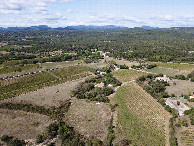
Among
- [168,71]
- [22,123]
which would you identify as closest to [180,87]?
[168,71]

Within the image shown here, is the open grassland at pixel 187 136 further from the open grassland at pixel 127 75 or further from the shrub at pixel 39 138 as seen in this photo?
the open grassland at pixel 127 75

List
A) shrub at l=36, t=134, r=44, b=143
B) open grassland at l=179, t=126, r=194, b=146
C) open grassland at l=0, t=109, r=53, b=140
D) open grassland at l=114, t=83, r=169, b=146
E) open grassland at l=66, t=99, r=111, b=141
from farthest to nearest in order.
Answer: open grassland at l=66, t=99, r=111, b=141 < open grassland at l=0, t=109, r=53, b=140 < open grassland at l=114, t=83, r=169, b=146 < shrub at l=36, t=134, r=44, b=143 < open grassland at l=179, t=126, r=194, b=146

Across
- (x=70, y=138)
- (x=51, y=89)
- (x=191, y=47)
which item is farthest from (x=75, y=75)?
(x=191, y=47)

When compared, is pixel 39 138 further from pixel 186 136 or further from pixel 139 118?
pixel 186 136

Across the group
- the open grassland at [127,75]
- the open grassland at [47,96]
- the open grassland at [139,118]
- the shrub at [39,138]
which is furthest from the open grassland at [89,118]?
the open grassland at [127,75]

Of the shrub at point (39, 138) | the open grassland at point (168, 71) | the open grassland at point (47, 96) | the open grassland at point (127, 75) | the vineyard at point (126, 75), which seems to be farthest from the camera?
the open grassland at point (168, 71)

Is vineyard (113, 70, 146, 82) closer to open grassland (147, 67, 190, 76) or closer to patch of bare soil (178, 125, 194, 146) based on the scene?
open grassland (147, 67, 190, 76)

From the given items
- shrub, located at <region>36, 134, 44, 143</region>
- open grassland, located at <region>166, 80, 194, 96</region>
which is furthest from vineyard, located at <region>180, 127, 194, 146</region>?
shrub, located at <region>36, 134, 44, 143</region>
